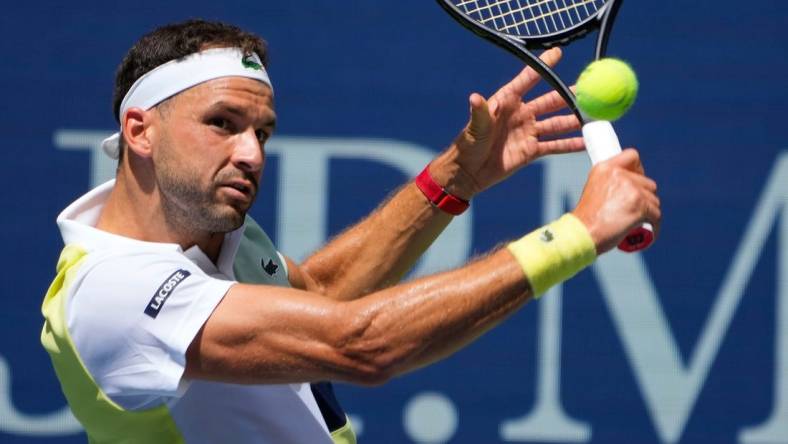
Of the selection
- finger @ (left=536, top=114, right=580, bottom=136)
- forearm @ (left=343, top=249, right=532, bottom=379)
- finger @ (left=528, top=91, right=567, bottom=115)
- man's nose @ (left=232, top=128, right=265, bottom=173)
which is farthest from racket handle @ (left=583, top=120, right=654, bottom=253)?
man's nose @ (left=232, top=128, right=265, bottom=173)

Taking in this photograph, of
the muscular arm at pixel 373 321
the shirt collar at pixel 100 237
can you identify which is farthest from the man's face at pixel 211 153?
the muscular arm at pixel 373 321

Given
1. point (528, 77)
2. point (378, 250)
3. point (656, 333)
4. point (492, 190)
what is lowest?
point (656, 333)

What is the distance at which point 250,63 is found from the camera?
11.5 ft

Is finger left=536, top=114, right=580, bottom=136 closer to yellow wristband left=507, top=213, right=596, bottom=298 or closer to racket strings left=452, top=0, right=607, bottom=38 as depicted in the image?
racket strings left=452, top=0, right=607, bottom=38

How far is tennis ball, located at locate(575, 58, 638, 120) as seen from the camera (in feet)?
10.2

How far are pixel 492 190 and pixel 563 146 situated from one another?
1671mm

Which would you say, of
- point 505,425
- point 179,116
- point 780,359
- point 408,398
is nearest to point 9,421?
point 408,398

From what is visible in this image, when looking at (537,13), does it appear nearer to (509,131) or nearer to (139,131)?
(509,131)

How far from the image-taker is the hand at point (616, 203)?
2979 millimetres

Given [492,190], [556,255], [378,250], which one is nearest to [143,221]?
[378,250]

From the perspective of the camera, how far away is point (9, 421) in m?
5.23

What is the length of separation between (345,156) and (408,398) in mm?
877

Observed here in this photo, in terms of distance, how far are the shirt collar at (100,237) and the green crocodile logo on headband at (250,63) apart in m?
0.39

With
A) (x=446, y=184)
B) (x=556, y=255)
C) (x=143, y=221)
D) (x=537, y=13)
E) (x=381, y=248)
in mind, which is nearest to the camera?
(x=556, y=255)
